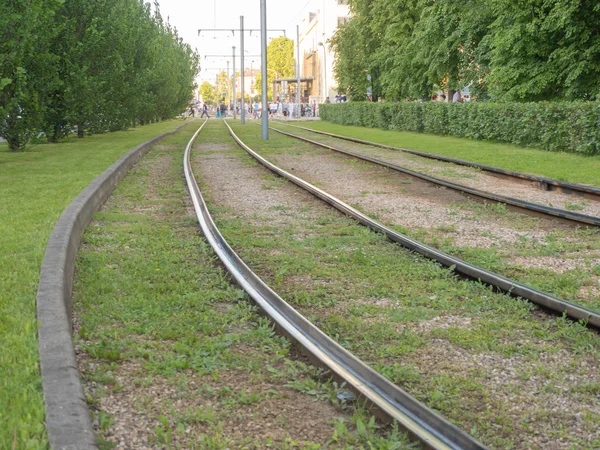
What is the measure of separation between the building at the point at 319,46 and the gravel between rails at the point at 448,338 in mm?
71220

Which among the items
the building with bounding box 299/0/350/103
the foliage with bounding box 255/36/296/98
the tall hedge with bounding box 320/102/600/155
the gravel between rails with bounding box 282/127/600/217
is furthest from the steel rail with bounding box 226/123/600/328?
the foliage with bounding box 255/36/296/98

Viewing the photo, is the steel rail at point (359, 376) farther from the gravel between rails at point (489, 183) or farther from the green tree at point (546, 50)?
the green tree at point (546, 50)

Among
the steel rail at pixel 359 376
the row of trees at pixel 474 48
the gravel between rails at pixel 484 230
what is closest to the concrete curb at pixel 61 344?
the steel rail at pixel 359 376

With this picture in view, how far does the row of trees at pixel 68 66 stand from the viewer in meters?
16.0

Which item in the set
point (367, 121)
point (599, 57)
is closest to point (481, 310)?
point (599, 57)

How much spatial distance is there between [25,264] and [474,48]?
29.5m

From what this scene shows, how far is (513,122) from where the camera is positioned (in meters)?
21.8

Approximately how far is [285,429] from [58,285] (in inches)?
99.9

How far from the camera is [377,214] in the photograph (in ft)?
31.8

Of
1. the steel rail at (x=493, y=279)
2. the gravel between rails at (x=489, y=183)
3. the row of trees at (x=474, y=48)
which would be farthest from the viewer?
the row of trees at (x=474, y=48)

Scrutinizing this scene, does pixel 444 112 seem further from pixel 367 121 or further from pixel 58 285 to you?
pixel 58 285

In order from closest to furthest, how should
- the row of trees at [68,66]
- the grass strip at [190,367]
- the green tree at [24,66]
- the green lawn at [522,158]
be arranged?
the grass strip at [190,367] → the green lawn at [522,158] → the green tree at [24,66] → the row of trees at [68,66]

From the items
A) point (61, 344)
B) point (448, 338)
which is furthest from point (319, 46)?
point (61, 344)

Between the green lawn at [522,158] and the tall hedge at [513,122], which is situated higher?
the tall hedge at [513,122]
